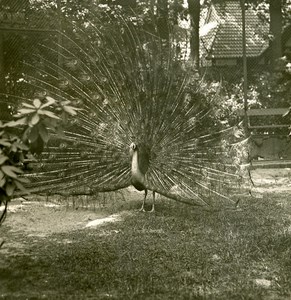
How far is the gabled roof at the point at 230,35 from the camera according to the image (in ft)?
76.7

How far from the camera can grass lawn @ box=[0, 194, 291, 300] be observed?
16.0 feet

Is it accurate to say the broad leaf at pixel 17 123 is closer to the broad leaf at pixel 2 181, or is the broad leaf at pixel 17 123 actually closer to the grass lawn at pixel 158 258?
the broad leaf at pixel 2 181

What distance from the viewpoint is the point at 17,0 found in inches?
476

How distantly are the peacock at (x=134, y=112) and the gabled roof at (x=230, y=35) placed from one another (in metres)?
15.0

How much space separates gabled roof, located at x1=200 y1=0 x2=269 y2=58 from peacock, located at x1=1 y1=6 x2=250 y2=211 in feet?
49.1

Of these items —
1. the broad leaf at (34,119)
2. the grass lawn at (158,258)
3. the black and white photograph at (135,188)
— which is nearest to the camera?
the broad leaf at (34,119)

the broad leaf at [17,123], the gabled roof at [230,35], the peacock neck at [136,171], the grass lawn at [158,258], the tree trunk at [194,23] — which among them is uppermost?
the gabled roof at [230,35]

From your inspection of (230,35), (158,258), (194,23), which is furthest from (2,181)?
(230,35)

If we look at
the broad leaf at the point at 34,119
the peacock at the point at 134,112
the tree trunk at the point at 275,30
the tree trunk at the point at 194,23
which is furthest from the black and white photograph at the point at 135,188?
the tree trunk at the point at 275,30

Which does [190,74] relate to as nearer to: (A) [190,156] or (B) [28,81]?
(A) [190,156]

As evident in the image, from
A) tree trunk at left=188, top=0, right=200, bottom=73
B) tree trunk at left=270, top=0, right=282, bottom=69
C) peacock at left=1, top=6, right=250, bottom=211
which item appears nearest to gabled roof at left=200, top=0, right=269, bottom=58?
tree trunk at left=270, top=0, right=282, bottom=69

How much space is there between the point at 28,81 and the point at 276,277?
14.0 ft

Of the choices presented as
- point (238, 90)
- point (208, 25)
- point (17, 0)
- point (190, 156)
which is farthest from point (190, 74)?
point (208, 25)

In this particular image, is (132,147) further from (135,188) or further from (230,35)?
(230,35)
